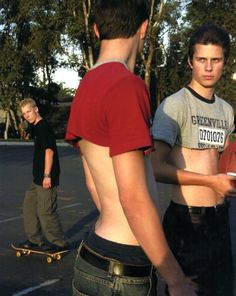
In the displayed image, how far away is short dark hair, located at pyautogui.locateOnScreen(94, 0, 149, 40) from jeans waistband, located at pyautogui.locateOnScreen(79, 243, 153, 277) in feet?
2.81

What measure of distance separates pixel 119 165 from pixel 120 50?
47 centimetres

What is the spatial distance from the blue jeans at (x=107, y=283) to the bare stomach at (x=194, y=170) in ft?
3.07

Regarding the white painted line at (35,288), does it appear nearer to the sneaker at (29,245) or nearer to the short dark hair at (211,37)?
the sneaker at (29,245)

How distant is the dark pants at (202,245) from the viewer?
3.06m

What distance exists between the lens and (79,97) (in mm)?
2123

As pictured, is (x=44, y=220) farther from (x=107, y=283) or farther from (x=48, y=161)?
(x=107, y=283)

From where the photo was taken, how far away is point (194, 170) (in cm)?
310

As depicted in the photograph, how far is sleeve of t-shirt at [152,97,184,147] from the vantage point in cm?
294

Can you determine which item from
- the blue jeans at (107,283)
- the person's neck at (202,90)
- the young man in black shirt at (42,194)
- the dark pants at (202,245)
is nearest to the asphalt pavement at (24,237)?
the young man in black shirt at (42,194)

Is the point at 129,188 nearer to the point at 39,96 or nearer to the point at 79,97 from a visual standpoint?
the point at 79,97

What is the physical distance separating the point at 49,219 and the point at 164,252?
4953 mm

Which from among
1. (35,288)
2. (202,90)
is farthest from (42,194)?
(202,90)

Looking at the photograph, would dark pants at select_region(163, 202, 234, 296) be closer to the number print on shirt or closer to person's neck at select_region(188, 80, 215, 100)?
the number print on shirt

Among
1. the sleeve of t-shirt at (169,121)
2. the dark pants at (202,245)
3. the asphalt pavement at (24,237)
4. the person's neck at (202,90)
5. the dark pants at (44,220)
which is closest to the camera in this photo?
the sleeve of t-shirt at (169,121)
